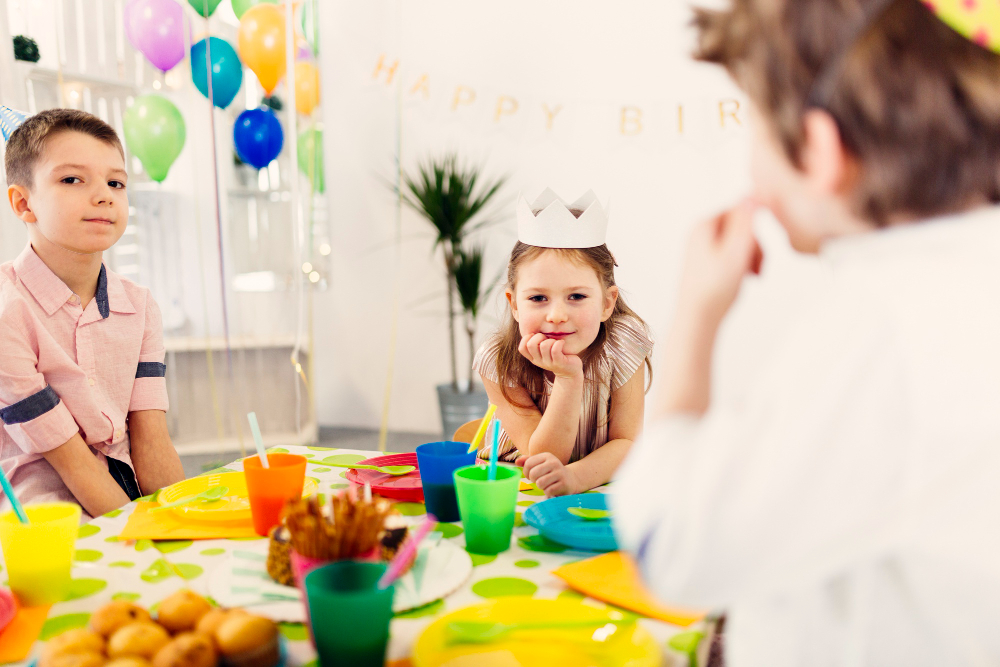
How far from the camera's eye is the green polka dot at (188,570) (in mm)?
706

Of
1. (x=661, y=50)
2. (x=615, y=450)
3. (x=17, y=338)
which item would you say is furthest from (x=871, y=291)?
(x=661, y=50)

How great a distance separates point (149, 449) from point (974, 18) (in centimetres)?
144

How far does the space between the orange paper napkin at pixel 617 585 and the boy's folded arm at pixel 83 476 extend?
35.2 inches

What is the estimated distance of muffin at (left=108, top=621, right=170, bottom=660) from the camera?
0.49 m

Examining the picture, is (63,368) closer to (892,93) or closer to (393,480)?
(393,480)

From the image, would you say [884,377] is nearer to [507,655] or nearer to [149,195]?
[507,655]

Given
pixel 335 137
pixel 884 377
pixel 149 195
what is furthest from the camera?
pixel 335 137

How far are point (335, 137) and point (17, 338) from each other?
107 inches

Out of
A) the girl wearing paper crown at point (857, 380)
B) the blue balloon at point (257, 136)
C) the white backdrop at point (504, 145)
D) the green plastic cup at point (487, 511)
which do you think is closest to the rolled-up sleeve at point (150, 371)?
the green plastic cup at point (487, 511)

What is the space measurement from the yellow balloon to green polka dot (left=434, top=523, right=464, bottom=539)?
2.96 metres

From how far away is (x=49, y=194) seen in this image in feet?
4.13

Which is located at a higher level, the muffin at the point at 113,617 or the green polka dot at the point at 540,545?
the muffin at the point at 113,617

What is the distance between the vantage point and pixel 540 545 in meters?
0.80

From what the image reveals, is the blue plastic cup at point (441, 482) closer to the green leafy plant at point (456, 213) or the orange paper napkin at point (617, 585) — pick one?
the orange paper napkin at point (617, 585)
